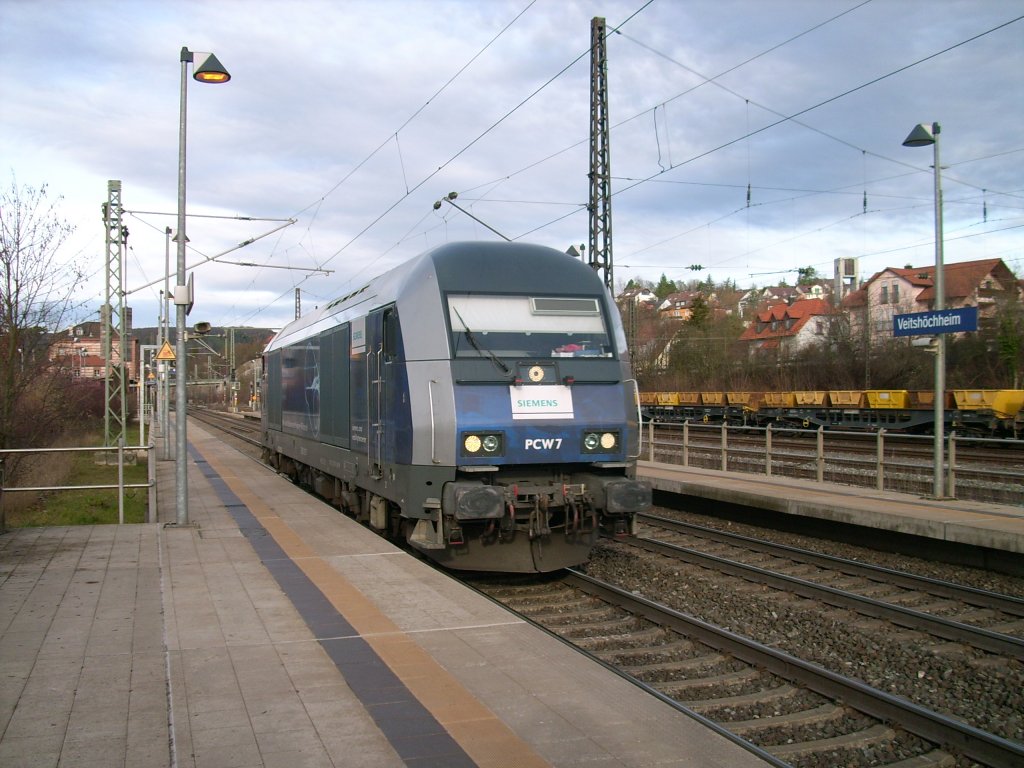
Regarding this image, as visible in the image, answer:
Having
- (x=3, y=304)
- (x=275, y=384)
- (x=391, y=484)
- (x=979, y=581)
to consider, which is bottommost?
(x=979, y=581)

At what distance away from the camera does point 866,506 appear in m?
12.1

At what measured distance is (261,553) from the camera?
9.44 m

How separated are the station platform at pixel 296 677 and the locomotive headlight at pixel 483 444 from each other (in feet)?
4.00

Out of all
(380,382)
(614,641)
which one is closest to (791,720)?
(614,641)

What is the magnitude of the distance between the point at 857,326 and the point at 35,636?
43079mm

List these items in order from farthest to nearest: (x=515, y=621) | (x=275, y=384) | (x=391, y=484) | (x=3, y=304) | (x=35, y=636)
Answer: (x=275, y=384) < (x=3, y=304) < (x=391, y=484) < (x=515, y=621) < (x=35, y=636)

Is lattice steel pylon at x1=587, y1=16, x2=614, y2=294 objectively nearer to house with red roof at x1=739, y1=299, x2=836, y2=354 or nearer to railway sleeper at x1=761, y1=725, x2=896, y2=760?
railway sleeper at x1=761, y1=725, x2=896, y2=760

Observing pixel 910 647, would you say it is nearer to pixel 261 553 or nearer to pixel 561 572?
pixel 561 572

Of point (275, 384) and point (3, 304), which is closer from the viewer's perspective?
point (3, 304)

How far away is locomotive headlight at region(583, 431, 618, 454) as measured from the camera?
28.9 feet

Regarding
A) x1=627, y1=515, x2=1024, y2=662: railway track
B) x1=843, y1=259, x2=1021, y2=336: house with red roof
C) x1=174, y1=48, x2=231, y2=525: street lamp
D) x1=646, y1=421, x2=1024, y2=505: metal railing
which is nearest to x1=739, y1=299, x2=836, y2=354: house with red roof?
x1=843, y1=259, x2=1021, y2=336: house with red roof

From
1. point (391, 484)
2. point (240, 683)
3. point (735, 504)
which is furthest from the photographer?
point (735, 504)

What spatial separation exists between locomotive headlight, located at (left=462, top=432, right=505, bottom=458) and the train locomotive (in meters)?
0.01

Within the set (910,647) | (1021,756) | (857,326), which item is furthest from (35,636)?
(857,326)
